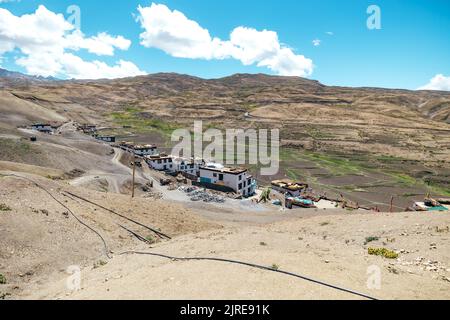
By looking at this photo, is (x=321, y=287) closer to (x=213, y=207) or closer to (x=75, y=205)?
(x=75, y=205)

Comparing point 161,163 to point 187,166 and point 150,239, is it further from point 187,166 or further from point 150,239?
point 150,239

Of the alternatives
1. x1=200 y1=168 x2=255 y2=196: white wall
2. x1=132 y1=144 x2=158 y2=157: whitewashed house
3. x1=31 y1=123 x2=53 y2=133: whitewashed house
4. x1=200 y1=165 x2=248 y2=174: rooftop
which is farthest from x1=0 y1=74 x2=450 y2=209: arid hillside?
x1=132 y1=144 x2=158 y2=157: whitewashed house

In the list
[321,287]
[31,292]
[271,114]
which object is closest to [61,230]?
[31,292]

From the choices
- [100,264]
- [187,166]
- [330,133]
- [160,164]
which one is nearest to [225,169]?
[187,166]

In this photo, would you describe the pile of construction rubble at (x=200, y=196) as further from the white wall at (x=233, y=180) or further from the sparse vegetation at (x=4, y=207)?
the sparse vegetation at (x=4, y=207)

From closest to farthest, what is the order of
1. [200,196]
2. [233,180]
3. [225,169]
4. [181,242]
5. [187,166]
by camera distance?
[181,242]
[200,196]
[233,180]
[225,169]
[187,166]

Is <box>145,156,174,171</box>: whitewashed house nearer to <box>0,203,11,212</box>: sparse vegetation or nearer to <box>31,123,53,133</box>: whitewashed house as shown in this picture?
<box>31,123,53,133</box>: whitewashed house
